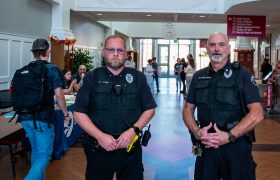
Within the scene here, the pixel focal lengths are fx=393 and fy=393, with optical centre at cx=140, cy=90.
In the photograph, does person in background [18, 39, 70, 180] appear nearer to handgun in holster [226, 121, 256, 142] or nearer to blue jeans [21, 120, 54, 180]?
blue jeans [21, 120, 54, 180]

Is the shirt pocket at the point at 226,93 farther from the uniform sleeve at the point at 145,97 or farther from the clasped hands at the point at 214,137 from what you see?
the uniform sleeve at the point at 145,97

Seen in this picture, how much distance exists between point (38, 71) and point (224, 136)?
1843mm

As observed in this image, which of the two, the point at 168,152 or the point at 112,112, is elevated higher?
the point at 112,112

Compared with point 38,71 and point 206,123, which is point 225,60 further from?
point 38,71

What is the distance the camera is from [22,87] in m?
3.46

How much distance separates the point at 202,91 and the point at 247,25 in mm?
9631

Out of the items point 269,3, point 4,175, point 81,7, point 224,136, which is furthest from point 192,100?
point 81,7

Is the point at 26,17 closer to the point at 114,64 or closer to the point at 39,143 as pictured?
the point at 39,143

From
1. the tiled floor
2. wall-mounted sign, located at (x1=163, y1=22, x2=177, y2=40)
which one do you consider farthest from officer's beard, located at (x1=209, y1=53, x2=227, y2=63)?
wall-mounted sign, located at (x1=163, y1=22, x2=177, y2=40)

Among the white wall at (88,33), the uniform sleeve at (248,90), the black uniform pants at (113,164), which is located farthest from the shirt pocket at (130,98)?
the white wall at (88,33)

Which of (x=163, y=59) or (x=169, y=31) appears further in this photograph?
(x=163, y=59)

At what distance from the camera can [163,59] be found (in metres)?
29.4

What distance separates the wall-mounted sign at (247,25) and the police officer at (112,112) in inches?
375

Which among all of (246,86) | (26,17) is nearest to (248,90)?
(246,86)
